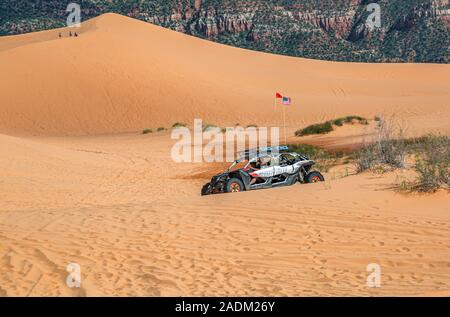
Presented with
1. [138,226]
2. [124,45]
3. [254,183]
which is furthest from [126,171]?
[124,45]

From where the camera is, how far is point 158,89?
47.0 metres

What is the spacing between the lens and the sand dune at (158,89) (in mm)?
41938

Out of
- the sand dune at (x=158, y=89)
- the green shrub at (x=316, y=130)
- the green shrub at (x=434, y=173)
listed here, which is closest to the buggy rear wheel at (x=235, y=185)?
the green shrub at (x=434, y=173)

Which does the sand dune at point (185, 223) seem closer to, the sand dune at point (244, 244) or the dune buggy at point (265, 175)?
the sand dune at point (244, 244)

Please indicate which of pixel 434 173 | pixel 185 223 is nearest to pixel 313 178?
pixel 434 173

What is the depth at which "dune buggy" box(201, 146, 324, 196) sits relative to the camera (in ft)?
45.9

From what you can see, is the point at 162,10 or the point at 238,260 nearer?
the point at 238,260

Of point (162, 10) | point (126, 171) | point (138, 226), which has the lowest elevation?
point (126, 171)

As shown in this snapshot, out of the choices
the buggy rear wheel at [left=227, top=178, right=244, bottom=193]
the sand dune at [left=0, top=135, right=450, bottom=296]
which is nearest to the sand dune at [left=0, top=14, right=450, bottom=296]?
the sand dune at [left=0, top=135, right=450, bottom=296]
